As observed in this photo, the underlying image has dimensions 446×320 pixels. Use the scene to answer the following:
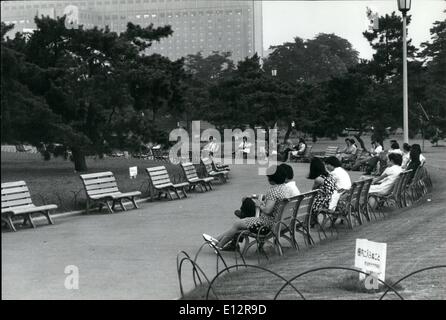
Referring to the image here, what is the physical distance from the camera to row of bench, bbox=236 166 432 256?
7.56 metres

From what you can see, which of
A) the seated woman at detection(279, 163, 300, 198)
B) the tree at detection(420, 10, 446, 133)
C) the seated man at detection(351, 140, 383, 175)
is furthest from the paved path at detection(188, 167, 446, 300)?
the seated man at detection(351, 140, 383, 175)

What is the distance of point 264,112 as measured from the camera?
12219mm

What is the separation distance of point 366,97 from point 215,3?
1589cm

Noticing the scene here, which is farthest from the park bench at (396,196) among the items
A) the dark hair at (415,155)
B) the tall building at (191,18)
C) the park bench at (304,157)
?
the park bench at (304,157)

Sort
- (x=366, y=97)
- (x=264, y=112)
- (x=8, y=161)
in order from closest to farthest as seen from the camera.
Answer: (x=8, y=161)
(x=264, y=112)
(x=366, y=97)

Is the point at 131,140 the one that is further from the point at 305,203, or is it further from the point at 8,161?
the point at 8,161

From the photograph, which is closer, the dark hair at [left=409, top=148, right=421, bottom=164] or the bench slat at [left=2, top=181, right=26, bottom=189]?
the bench slat at [left=2, top=181, right=26, bottom=189]

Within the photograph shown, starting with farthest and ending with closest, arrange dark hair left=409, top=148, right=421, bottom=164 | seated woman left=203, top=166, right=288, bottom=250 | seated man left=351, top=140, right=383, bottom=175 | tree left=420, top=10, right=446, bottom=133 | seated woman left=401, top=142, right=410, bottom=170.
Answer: seated man left=351, top=140, right=383, bottom=175 < tree left=420, top=10, right=446, bottom=133 < seated woman left=401, top=142, right=410, bottom=170 < dark hair left=409, top=148, right=421, bottom=164 < seated woman left=203, top=166, right=288, bottom=250

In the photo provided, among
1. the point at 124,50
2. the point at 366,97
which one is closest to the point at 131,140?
the point at 124,50

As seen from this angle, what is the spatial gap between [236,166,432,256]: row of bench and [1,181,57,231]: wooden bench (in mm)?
2118

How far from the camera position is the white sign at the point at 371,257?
5352 millimetres

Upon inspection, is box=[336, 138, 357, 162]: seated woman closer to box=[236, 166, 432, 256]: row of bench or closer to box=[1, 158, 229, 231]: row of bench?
box=[1, 158, 229, 231]: row of bench

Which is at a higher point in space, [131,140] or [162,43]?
[162,43]

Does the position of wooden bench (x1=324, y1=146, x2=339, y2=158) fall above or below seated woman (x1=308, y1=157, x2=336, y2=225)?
below
